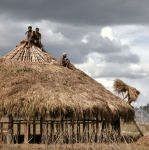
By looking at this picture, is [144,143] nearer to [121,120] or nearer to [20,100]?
[121,120]

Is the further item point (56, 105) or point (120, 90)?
point (120, 90)

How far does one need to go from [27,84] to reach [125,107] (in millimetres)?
5525

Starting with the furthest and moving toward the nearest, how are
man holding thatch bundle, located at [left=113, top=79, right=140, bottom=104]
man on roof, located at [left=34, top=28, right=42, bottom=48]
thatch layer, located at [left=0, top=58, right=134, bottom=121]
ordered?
1. man on roof, located at [left=34, top=28, right=42, bottom=48]
2. man holding thatch bundle, located at [left=113, top=79, right=140, bottom=104]
3. thatch layer, located at [left=0, top=58, right=134, bottom=121]

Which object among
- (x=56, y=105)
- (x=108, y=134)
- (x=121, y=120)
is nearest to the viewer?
(x=56, y=105)

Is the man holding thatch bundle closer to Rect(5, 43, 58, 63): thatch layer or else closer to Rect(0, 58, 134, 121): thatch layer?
Rect(0, 58, 134, 121): thatch layer

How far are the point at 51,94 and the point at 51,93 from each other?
0.38 ft

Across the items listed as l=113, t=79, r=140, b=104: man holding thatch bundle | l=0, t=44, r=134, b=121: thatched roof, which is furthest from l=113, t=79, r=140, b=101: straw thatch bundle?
l=0, t=44, r=134, b=121: thatched roof

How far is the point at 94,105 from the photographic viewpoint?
1548 cm

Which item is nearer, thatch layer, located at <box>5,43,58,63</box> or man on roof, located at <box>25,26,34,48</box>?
thatch layer, located at <box>5,43,58,63</box>

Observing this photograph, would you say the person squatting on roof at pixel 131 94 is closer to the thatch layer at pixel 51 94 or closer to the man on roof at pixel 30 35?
the thatch layer at pixel 51 94

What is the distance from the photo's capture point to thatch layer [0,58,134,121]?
14.6 m

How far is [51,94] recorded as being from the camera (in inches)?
601

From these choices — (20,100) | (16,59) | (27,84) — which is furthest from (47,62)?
(20,100)

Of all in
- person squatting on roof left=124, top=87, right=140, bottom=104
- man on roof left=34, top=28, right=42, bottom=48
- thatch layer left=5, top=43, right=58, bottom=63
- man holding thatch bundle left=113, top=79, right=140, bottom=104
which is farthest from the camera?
man on roof left=34, top=28, right=42, bottom=48
